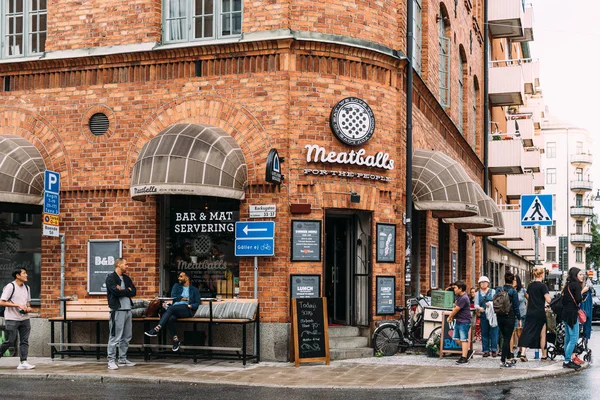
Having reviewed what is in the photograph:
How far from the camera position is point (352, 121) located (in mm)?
16375

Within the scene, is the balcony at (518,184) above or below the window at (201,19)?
below

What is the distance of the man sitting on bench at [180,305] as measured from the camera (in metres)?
15.1

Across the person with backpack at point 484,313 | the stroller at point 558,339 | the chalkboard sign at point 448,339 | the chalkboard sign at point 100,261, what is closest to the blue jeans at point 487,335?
the person with backpack at point 484,313

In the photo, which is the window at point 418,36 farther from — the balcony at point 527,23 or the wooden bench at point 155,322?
the balcony at point 527,23

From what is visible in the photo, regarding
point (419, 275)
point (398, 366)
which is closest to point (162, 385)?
point (398, 366)

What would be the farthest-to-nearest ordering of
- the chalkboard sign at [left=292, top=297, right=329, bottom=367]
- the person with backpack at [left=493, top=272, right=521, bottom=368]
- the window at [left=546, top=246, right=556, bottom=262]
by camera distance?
1. the window at [left=546, top=246, right=556, bottom=262]
2. the person with backpack at [left=493, top=272, right=521, bottom=368]
3. the chalkboard sign at [left=292, top=297, right=329, bottom=367]

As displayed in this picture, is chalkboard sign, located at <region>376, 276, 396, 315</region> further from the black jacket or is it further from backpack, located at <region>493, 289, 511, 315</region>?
the black jacket

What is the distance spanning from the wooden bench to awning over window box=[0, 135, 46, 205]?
87.3 inches

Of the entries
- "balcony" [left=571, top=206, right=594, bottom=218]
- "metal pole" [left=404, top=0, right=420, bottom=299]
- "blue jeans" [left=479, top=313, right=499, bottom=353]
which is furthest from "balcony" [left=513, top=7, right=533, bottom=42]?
"balcony" [left=571, top=206, right=594, bottom=218]

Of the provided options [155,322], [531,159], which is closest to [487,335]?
[155,322]

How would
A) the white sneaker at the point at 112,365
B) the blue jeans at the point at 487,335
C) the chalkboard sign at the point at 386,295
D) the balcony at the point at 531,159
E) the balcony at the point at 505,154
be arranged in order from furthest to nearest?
the balcony at the point at 531,159, the balcony at the point at 505,154, the chalkboard sign at the point at 386,295, the blue jeans at the point at 487,335, the white sneaker at the point at 112,365

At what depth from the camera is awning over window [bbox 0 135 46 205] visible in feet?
53.2

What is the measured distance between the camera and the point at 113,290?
1454cm

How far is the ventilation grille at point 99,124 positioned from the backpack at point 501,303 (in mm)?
8211
